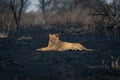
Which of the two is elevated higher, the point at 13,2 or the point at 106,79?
the point at 13,2

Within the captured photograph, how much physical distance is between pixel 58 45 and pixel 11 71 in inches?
234

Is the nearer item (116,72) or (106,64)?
(116,72)

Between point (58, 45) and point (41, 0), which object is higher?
point (41, 0)

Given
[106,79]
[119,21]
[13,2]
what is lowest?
[106,79]

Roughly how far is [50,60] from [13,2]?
2279 centimetres

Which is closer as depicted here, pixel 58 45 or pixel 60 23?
pixel 58 45

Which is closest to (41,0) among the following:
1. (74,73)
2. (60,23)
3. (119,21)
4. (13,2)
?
(60,23)

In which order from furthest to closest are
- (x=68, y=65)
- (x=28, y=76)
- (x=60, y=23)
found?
(x=60, y=23)
(x=68, y=65)
(x=28, y=76)

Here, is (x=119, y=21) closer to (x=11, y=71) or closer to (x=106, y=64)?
(x=106, y=64)

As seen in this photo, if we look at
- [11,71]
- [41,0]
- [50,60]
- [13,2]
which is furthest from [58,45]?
[41,0]

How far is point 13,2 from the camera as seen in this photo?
112 feet

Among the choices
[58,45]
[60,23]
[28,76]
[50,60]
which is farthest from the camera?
[60,23]

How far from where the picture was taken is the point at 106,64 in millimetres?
10898

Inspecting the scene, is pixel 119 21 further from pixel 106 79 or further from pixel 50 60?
pixel 106 79
